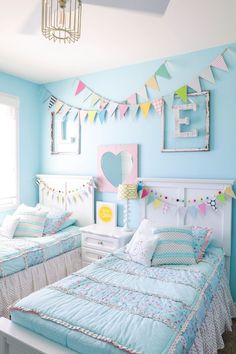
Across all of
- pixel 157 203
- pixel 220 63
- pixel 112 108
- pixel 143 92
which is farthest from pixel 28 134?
pixel 220 63

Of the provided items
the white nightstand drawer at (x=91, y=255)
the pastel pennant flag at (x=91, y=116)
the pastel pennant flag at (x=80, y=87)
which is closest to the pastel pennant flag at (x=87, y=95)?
the pastel pennant flag at (x=80, y=87)

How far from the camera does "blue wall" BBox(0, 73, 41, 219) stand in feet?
12.4

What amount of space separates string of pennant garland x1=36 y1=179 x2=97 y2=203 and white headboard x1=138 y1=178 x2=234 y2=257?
74 centimetres

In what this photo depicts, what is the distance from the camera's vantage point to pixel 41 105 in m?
4.02

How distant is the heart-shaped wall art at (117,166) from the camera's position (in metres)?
3.27

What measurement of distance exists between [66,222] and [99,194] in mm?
531

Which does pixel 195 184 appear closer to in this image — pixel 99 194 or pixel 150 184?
pixel 150 184

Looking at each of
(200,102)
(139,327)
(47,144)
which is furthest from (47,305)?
(47,144)

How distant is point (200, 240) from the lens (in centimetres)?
249

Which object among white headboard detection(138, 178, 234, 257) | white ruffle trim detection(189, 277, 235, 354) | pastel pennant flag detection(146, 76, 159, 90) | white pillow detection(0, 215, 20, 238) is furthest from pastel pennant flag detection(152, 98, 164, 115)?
white pillow detection(0, 215, 20, 238)

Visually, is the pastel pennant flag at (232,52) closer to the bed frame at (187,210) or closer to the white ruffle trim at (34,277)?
the bed frame at (187,210)

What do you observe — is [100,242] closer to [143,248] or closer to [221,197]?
[143,248]

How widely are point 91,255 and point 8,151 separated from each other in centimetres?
175

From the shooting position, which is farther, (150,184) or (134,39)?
(150,184)
